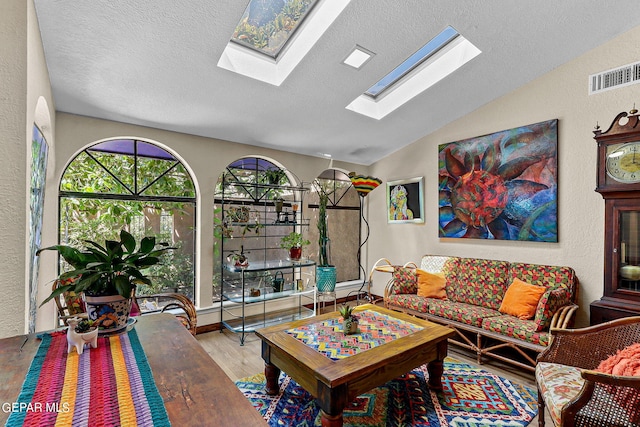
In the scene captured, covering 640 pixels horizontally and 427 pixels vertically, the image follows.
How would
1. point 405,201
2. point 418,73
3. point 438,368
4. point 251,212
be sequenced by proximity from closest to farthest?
point 438,368 → point 418,73 → point 251,212 → point 405,201

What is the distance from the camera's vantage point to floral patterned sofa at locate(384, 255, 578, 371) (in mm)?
2732

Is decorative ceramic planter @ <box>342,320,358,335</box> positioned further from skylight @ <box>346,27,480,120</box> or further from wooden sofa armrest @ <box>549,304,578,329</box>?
skylight @ <box>346,27,480,120</box>

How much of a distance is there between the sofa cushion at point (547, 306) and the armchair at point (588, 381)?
2.35 feet

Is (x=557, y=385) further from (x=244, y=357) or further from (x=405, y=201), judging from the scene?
(x=405, y=201)

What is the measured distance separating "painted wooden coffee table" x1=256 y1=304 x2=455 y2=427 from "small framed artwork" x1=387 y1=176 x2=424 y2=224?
6.78ft

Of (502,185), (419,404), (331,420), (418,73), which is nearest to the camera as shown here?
(331,420)

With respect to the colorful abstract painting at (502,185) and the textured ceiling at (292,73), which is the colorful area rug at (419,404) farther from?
the textured ceiling at (292,73)

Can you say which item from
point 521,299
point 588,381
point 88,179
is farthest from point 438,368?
point 88,179

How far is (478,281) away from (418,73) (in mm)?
2424

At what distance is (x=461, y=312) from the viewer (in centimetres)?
322

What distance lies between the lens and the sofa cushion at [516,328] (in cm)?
264

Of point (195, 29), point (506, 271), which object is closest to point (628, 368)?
point (506, 271)

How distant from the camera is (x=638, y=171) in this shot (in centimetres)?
245
